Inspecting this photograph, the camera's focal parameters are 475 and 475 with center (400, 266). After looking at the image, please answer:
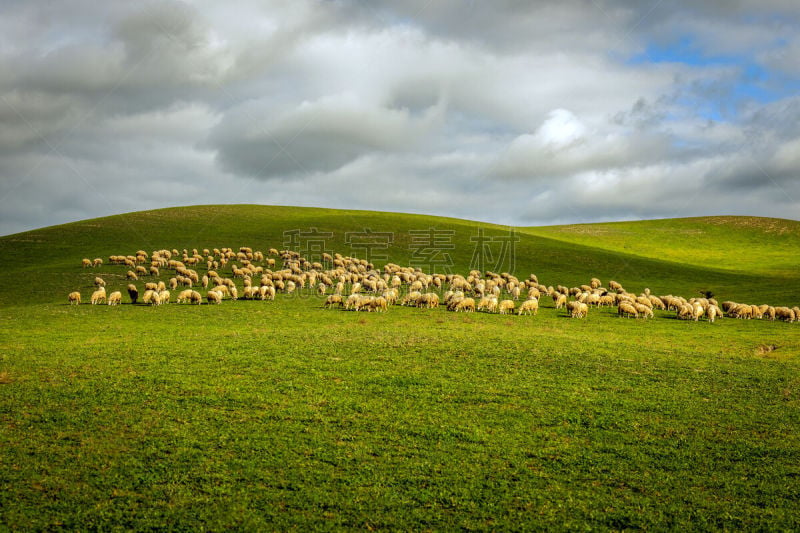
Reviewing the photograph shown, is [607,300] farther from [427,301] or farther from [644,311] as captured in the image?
[427,301]

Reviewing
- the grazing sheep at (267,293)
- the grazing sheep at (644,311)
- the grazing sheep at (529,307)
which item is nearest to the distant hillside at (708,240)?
the grazing sheep at (644,311)

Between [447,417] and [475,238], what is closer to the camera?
[447,417]

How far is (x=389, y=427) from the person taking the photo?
12562 mm

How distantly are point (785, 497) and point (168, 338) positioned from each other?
22876 mm

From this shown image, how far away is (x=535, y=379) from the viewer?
1695 cm

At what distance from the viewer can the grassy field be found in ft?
29.7

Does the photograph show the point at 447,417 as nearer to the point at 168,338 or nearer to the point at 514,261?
the point at 168,338

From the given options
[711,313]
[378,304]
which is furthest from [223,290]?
[711,313]

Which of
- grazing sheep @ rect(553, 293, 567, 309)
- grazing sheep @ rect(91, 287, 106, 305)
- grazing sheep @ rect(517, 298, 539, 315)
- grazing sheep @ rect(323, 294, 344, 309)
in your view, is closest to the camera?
grazing sheep @ rect(91, 287, 106, 305)

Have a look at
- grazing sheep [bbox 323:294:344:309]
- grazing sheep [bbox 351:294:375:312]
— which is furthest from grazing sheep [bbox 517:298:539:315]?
grazing sheep [bbox 323:294:344:309]

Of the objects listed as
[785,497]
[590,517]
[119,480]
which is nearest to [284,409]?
[119,480]

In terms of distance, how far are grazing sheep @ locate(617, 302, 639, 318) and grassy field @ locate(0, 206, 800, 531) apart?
7168mm

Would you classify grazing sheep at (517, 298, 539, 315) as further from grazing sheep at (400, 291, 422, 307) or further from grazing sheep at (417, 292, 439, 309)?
grazing sheep at (400, 291, 422, 307)

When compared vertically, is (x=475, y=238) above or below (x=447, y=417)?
above
